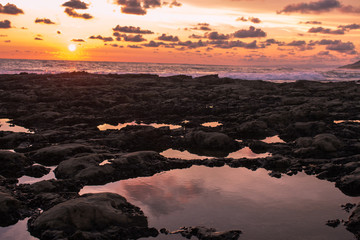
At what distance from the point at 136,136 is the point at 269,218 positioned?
11.3 meters

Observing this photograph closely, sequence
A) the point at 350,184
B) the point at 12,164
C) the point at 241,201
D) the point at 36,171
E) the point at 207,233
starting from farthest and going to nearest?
the point at 12,164
the point at 36,171
the point at 350,184
the point at 241,201
the point at 207,233

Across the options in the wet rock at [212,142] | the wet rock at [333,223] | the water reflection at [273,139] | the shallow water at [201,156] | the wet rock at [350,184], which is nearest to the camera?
the wet rock at [333,223]

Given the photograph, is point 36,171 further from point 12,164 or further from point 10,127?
point 10,127

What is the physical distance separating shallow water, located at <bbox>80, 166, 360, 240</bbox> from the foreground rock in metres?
0.66

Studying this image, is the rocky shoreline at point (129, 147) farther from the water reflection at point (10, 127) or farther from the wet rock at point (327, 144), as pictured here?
the water reflection at point (10, 127)

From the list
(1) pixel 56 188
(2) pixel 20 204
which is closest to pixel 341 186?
(1) pixel 56 188

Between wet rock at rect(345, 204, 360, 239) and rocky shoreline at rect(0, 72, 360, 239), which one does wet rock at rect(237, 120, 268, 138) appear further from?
wet rock at rect(345, 204, 360, 239)

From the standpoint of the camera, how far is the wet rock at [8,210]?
9584mm

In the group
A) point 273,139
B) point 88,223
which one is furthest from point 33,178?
point 273,139

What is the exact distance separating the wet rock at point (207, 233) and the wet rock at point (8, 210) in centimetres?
493

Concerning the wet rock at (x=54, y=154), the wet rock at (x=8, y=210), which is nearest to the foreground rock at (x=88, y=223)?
the wet rock at (x=8, y=210)

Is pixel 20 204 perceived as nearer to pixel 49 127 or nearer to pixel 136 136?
pixel 136 136

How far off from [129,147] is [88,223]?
9288 millimetres

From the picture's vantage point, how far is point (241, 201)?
36.0 feet
